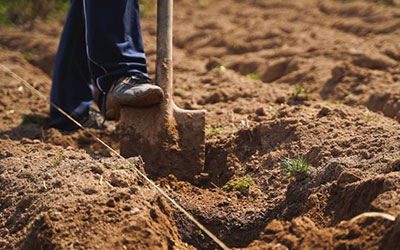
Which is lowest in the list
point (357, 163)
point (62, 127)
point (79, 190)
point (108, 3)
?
point (62, 127)

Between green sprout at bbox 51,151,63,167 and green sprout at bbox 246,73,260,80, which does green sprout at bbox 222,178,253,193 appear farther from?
green sprout at bbox 246,73,260,80

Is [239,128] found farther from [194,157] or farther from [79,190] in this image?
[79,190]

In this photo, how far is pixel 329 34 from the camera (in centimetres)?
562

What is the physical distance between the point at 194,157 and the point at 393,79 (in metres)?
2.26

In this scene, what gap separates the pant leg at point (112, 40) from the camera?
3.21 meters

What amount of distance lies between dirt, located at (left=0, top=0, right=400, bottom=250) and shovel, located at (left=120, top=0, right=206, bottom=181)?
0.11 m

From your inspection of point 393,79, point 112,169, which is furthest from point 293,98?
point 112,169

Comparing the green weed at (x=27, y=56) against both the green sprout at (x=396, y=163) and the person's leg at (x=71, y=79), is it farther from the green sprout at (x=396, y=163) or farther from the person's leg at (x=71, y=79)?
the green sprout at (x=396, y=163)

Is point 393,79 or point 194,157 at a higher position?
point 393,79

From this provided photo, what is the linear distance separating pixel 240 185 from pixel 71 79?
182cm

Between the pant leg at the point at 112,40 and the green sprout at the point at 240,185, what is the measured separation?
3.39 feet

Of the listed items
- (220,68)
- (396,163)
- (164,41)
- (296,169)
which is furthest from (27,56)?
(396,163)

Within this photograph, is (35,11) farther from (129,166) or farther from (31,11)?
(129,166)

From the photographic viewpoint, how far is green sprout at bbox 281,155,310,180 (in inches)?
103
